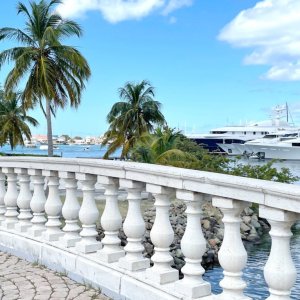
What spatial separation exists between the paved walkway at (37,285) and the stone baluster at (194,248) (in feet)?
3.73

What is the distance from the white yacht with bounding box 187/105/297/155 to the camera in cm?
8371

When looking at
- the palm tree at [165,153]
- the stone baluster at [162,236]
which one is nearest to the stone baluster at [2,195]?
the stone baluster at [162,236]

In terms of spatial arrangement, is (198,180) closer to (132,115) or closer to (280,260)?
(280,260)

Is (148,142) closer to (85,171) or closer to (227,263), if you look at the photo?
(85,171)

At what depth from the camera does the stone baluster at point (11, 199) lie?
235 inches

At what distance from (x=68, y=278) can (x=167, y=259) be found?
158 cm

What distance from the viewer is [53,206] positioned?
16.9 ft

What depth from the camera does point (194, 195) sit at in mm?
3338

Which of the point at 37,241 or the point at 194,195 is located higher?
the point at 194,195

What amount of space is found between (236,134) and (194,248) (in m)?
86.2

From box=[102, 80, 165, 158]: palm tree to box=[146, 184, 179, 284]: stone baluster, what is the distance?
114 feet

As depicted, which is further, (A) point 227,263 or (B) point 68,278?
(B) point 68,278

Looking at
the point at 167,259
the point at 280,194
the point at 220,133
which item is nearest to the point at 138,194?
the point at 167,259

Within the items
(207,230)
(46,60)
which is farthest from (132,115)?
(207,230)
